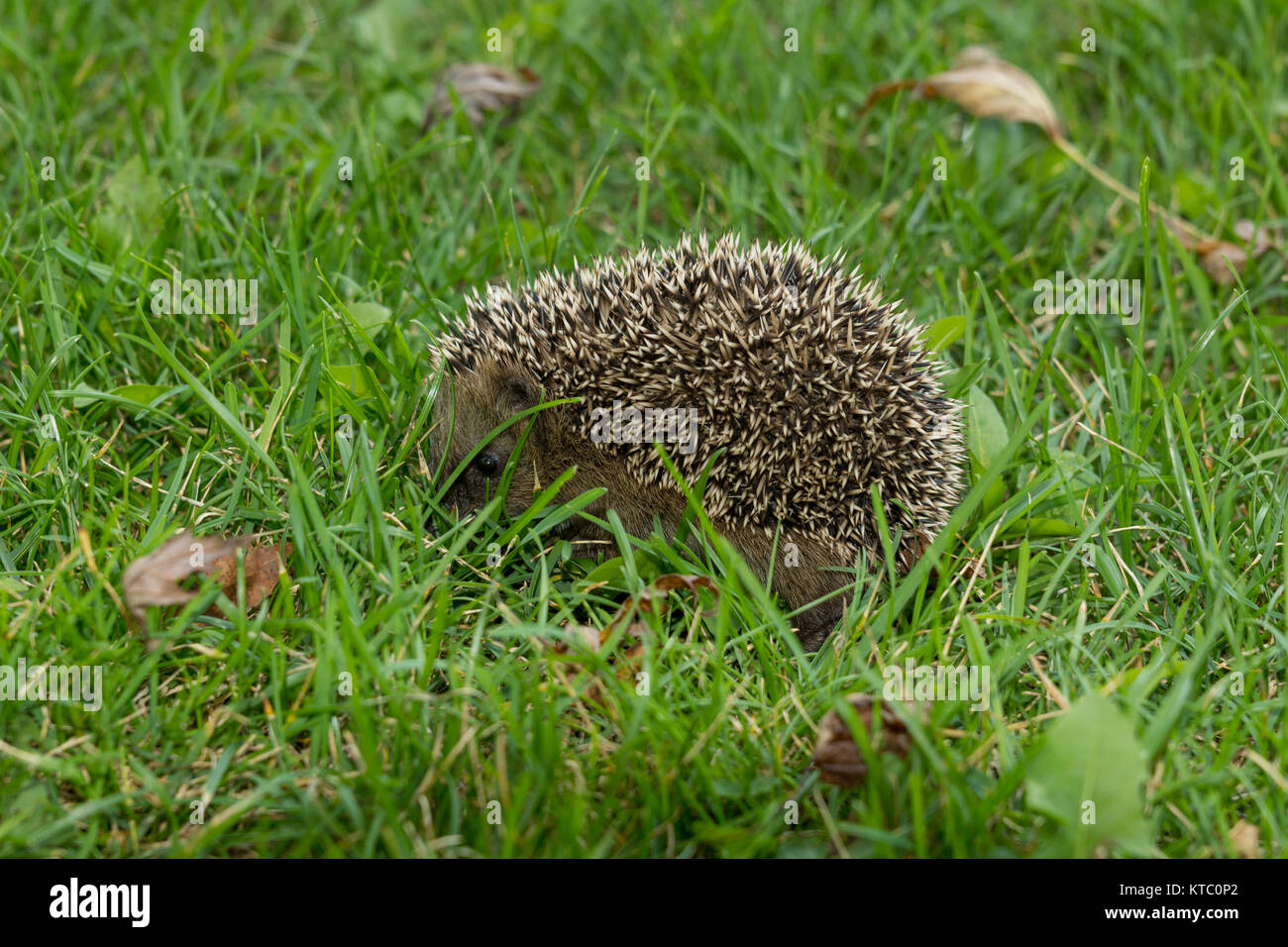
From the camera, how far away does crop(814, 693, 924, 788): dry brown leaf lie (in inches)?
154

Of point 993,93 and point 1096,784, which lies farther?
point 993,93

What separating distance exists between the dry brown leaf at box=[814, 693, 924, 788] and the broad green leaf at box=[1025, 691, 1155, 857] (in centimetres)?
48

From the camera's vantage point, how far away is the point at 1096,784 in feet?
11.8

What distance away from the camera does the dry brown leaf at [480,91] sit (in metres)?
7.40

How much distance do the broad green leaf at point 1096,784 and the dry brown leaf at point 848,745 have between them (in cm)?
48

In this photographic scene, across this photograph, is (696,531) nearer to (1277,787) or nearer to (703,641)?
(703,641)

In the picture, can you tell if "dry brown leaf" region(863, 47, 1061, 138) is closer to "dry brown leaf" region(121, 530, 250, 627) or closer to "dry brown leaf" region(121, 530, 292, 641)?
"dry brown leaf" region(121, 530, 292, 641)

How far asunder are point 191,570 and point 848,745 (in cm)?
263

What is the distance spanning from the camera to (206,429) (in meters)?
5.45

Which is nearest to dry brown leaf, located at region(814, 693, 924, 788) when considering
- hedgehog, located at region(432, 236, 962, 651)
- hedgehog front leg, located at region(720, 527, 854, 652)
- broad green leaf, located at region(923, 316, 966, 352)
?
hedgehog, located at region(432, 236, 962, 651)

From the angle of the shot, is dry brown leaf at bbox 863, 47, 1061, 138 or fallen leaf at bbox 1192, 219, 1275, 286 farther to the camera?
dry brown leaf at bbox 863, 47, 1061, 138

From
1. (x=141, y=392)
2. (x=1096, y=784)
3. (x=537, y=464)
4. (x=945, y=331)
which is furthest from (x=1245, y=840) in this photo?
(x=141, y=392)

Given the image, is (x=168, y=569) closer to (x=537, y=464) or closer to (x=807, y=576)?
(x=537, y=464)
